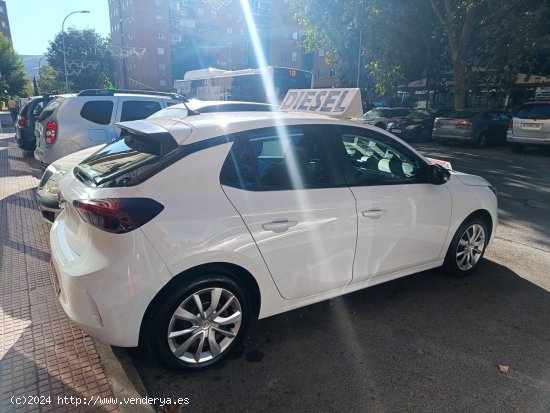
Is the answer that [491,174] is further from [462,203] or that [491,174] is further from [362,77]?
[362,77]

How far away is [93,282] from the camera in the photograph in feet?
7.49

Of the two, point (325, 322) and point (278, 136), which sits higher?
point (278, 136)

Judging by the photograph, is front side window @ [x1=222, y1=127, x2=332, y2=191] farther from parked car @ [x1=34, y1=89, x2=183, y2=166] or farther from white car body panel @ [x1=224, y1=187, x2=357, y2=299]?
parked car @ [x1=34, y1=89, x2=183, y2=166]

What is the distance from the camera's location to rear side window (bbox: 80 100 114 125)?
6.89m

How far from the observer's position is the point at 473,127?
15.1m

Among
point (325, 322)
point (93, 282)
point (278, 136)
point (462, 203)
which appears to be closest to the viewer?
point (93, 282)

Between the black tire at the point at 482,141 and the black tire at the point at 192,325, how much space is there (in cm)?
1537

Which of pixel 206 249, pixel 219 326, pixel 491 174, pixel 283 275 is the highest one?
pixel 206 249

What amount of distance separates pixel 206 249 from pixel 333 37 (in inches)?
895

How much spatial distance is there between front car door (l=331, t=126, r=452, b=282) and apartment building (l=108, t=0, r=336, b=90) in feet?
182

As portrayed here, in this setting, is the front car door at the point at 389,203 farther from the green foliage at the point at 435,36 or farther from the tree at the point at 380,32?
the tree at the point at 380,32

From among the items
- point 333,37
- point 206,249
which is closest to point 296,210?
point 206,249

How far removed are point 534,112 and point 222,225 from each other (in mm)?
14355

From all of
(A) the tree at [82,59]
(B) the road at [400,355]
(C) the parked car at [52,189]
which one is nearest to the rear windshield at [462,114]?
(B) the road at [400,355]
